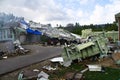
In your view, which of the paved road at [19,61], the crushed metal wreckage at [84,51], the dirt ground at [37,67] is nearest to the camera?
the dirt ground at [37,67]

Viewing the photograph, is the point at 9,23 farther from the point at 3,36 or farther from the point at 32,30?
the point at 32,30

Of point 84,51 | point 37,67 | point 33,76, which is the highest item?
point 84,51

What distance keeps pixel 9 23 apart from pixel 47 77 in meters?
24.2

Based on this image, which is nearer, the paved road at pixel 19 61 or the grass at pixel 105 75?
the grass at pixel 105 75

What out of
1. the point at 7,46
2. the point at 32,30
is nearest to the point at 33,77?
the point at 7,46

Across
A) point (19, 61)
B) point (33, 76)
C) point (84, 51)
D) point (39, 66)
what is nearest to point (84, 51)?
point (84, 51)

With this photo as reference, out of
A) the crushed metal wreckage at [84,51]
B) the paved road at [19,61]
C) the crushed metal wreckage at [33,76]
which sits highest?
the crushed metal wreckage at [84,51]

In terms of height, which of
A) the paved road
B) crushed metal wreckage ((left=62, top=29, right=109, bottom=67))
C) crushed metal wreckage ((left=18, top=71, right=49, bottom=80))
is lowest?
the paved road

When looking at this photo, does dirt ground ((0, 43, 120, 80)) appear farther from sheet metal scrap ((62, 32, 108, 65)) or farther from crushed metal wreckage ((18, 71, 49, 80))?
sheet metal scrap ((62, 32, 108, 65))

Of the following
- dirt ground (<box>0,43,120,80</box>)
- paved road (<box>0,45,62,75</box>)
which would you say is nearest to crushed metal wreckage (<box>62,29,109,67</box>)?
dirt ground (<box>0,43,120,80</box>)

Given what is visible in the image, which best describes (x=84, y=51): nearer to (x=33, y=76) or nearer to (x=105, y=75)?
(x=105, y=75)

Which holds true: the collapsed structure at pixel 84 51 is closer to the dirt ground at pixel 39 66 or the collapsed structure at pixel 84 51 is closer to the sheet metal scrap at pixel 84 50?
the sheet metal scrap at pixel 84 50

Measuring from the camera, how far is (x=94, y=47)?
16.8 m

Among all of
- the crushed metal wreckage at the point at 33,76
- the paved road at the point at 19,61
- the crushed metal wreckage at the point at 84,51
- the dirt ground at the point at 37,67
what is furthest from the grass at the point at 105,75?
the paved road at the point at 19,61
